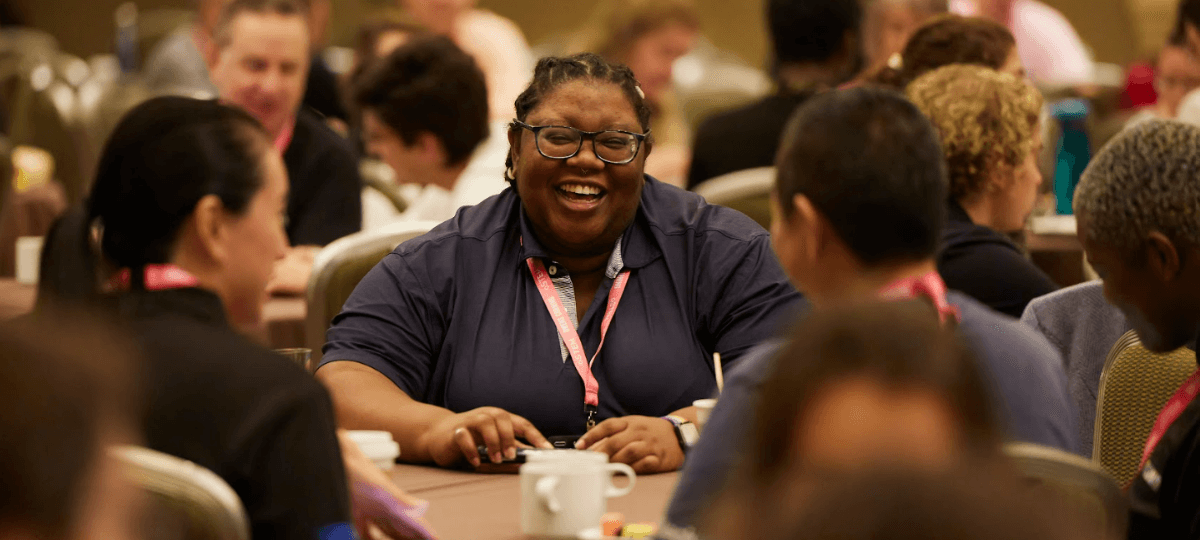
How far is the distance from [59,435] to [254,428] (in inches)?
21.3

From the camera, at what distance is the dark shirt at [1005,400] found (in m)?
1.39

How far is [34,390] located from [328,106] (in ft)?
19.5

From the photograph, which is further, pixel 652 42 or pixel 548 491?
pixel 652 42

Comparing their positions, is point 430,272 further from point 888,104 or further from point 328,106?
point 328,106

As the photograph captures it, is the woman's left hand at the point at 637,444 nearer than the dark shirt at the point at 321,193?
Yes

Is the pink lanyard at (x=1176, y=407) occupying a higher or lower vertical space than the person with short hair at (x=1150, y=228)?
lower

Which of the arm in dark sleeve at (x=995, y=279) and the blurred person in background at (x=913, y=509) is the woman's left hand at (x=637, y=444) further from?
the blurred person in background at (x=913, y=509)

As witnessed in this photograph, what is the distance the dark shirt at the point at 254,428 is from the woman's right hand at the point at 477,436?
67 centimetres

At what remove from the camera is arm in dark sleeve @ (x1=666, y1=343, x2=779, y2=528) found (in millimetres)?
1371

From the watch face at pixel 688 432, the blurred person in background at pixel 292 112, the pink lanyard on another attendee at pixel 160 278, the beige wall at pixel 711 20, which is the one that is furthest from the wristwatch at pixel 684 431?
the beige wall at pixel 711 20

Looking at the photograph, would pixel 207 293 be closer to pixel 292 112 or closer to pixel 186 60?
pixel 292 112

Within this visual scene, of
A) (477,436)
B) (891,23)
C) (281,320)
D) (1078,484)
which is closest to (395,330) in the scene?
(477,436)

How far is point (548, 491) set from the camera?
168 cm

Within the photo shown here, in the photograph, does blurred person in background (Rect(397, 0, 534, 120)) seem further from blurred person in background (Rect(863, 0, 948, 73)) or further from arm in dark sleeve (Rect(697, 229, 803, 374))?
arm in dark sleeve (Rect(697, 229, 803, 374))
